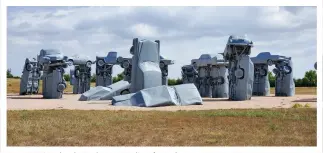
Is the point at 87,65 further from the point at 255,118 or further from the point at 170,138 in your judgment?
the point at 170,138

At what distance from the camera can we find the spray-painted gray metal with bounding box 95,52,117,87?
40594mm

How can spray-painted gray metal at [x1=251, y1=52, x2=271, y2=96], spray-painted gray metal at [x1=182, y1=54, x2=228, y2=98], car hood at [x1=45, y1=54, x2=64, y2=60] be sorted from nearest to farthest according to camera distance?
car hood at [x1=45, y1=54, x2=64, y2=60] → spray-painted gray metal at [x1=182, y1=54, x2=228, y2=98] → spray-painted gray metal at [x1=251, y1=52, x2=271, y2=96]

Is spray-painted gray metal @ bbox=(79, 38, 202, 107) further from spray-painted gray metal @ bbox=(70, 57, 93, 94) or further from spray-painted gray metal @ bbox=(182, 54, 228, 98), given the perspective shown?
spray-painted gray metal @ bbox=(70, 57, 93, 94)

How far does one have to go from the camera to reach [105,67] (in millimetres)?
40844

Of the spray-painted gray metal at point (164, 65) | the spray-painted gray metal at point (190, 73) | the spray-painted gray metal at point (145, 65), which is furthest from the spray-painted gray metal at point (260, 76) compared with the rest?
the spray-painted gray metal at point (145, 65)

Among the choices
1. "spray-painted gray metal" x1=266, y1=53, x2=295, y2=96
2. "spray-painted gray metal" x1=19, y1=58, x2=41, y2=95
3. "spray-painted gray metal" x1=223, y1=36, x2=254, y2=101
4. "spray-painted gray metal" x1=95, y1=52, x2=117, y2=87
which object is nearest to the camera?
"spray-painted gray metal" x1=223, y1=36, x2=254, y2=101

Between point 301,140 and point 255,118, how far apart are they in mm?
4214

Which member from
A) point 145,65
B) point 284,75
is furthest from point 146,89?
point 284,75

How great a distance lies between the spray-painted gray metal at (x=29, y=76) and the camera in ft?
114

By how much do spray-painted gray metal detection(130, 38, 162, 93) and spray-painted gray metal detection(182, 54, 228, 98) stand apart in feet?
34.3

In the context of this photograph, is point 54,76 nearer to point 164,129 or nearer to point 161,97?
point 161,97

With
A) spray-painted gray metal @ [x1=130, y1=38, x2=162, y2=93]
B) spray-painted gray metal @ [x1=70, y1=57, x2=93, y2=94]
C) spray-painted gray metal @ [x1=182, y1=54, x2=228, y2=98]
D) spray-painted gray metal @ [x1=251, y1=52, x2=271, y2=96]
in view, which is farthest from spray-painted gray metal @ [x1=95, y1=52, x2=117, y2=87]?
spray-painted gray metal @ [x1=130, y1=38, x2=162, y2=93]

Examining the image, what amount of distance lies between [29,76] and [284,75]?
70.8 ft

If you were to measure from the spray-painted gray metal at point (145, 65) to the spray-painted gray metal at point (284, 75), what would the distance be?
12978 millimetres
